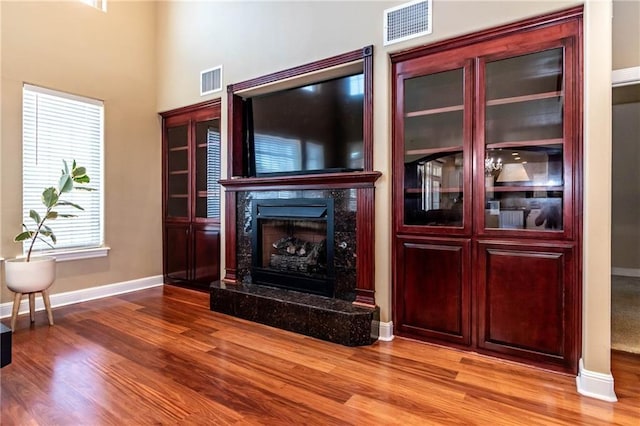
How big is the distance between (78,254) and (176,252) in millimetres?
1118

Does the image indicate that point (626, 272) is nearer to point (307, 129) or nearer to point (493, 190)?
point (493, 190)

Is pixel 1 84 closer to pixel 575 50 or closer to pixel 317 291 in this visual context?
pixel 317 291

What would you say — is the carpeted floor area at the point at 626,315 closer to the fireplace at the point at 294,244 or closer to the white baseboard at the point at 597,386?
the white baseboard at the point at 597,386

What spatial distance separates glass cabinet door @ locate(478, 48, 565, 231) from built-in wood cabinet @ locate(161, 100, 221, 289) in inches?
120

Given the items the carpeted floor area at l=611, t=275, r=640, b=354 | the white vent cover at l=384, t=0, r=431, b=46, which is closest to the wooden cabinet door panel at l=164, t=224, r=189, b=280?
the white vent cover at l=384, t=0, r=431, b=46

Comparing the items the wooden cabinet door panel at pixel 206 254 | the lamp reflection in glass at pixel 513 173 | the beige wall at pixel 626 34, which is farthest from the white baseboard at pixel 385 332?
the beige wall at pixel 626 34

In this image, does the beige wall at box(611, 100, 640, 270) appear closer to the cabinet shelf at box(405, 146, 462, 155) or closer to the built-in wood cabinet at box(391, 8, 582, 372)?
the built-in wood cabinet at box(391, 8, 582, 372)

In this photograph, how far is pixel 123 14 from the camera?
173 inches

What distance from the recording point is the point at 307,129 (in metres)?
3.41

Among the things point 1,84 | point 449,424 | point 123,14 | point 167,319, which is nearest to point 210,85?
point 123,14

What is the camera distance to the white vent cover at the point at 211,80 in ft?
13.3

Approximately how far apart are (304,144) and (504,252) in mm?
2009

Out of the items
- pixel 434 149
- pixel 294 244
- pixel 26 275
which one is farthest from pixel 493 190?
pixel 26 275

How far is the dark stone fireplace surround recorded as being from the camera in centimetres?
284
